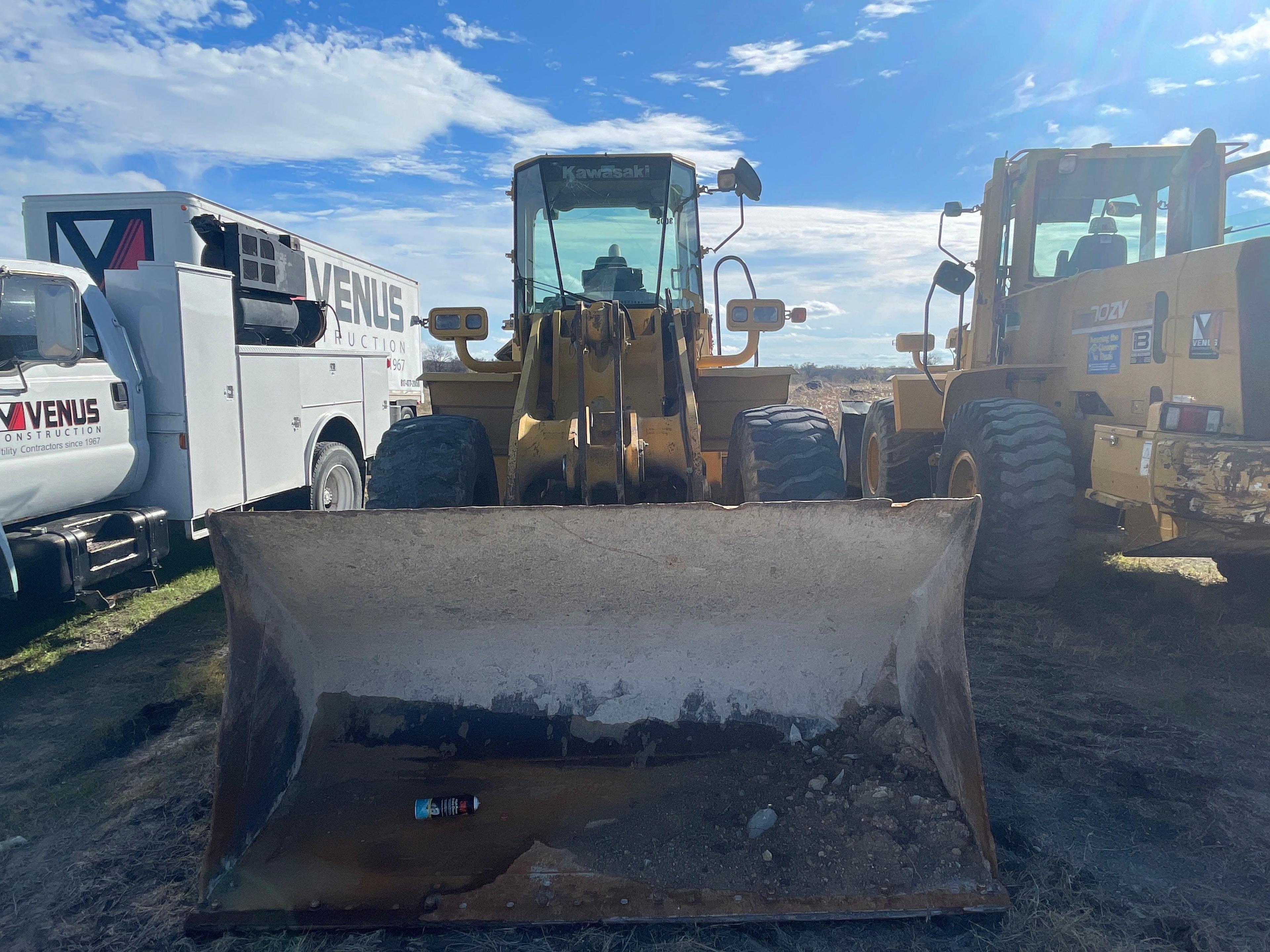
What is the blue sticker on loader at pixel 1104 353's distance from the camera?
17.1ft

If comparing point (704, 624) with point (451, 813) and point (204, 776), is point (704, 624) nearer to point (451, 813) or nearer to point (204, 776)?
point (451, 813)

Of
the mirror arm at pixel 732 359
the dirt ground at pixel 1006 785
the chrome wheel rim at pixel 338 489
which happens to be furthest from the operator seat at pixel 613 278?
the chrome wheel rim at pixel 338 489

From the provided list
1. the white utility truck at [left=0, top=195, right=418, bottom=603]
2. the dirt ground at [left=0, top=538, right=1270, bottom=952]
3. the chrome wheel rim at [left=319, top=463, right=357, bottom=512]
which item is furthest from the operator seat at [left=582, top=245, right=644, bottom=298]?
the chrome wheel rim at [left=319, top=463, right=357, bottom=512]

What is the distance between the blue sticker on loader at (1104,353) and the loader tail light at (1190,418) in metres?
0.94

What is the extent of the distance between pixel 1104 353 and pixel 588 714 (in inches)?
164

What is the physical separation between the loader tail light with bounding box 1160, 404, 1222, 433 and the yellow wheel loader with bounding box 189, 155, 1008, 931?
225cm

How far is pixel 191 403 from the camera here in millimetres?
5707

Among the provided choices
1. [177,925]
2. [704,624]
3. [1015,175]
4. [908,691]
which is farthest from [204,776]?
[1015,175]

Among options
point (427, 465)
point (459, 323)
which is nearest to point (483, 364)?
point (459, 323)

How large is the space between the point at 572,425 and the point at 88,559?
3.08 m

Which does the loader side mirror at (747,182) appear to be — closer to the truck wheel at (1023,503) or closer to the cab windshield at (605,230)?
the cab windshield at (605,230)

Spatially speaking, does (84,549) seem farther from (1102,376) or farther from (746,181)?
(1102,376)

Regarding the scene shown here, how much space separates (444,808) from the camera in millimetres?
2781

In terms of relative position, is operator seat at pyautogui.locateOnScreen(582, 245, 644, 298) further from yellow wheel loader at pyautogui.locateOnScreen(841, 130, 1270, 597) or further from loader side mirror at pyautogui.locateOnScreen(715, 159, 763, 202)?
yellow wheel loader at pyautogui.locateOnScreen(841, 130, 1270, 597)
